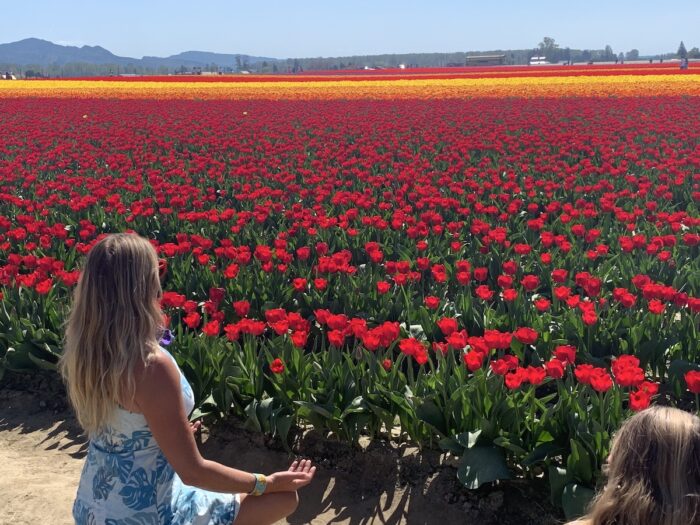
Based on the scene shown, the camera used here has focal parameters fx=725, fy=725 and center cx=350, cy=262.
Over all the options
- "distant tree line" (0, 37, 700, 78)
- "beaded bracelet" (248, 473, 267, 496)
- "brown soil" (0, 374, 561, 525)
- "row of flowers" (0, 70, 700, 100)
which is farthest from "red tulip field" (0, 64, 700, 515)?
"distant tree line" (0, 37, 700, 78)

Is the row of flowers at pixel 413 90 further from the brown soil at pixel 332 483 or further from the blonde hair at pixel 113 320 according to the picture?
the blonde hair at pixel 113 320

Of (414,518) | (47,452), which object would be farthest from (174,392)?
(47,452)

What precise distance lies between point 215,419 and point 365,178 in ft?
17.0

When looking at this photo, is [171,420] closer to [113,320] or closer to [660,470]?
[113,320]

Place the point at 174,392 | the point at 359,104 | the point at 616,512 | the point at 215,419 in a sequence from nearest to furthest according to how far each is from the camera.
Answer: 1. the point at 616,512
2. the point at 174,392
3. the point at 215,419
4. the point at 359,104

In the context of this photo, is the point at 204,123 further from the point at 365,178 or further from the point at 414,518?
the point at 414,518

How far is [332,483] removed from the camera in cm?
371

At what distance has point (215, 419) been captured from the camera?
165 inches

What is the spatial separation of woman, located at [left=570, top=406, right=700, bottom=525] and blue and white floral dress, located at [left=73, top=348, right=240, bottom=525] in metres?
1.40

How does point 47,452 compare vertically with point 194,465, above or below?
below

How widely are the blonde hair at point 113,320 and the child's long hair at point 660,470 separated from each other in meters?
1.41

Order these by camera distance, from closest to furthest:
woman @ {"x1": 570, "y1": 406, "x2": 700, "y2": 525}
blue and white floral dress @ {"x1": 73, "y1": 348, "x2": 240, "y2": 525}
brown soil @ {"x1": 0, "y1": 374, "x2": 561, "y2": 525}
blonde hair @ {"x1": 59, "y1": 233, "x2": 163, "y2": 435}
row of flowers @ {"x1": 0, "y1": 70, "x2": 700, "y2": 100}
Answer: woman @ {"x1": 570, "y1": 406, "x2": 700, "y2": 525}, blonde hair @ {"x1": 59, "y1": 233, "x2": 163, "y2": 435}, blue and white floral dress @ {"x1": 73, "y1": 348, "x2": 240, "y2": 525}, brown soil @ {"x1": 0, "y1": 374, "x2": 561, "y2": 525}, row of flowers @ {"x1": 0, "y1": 70, "x2": 700, "y2": 100}

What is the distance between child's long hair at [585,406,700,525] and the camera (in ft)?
5.46

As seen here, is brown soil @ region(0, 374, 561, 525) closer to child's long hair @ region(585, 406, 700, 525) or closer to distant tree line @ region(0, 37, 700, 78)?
child's long hair @ region(585, 406, 700, 525)
